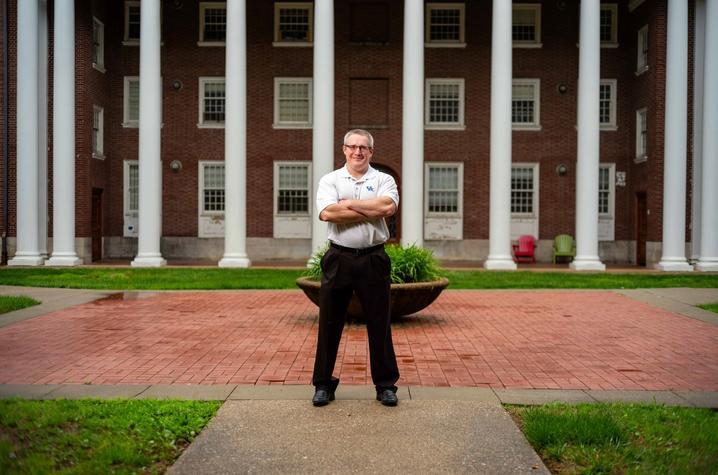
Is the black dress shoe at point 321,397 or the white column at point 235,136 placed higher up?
the white column at point 235,136

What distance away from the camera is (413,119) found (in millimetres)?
22859

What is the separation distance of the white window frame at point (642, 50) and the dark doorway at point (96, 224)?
20.9 meters

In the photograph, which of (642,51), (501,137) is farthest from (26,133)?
(642,51)

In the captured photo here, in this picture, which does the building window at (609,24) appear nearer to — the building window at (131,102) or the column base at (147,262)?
the building window at (131,102)

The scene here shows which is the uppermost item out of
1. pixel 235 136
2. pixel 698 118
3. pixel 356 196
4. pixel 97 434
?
pixel 698 118

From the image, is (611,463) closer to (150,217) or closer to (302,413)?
(302,413)

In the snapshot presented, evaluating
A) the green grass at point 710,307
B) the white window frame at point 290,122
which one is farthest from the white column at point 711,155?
the white window frame at point 290,122

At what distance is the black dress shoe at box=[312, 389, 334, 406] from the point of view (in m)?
5.68

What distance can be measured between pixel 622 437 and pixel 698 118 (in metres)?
23.2

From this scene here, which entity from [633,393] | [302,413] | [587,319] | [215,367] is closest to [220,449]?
[302,413]

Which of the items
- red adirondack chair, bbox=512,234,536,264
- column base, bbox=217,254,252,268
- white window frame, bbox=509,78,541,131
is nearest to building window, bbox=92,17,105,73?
column base, bbox=217,254,252,268

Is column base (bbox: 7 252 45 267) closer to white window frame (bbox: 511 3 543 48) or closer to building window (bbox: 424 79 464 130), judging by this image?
building window (bbox: 424 79 464 130)

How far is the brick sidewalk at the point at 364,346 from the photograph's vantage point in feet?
23.0

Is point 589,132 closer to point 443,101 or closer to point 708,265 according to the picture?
point 708,265
